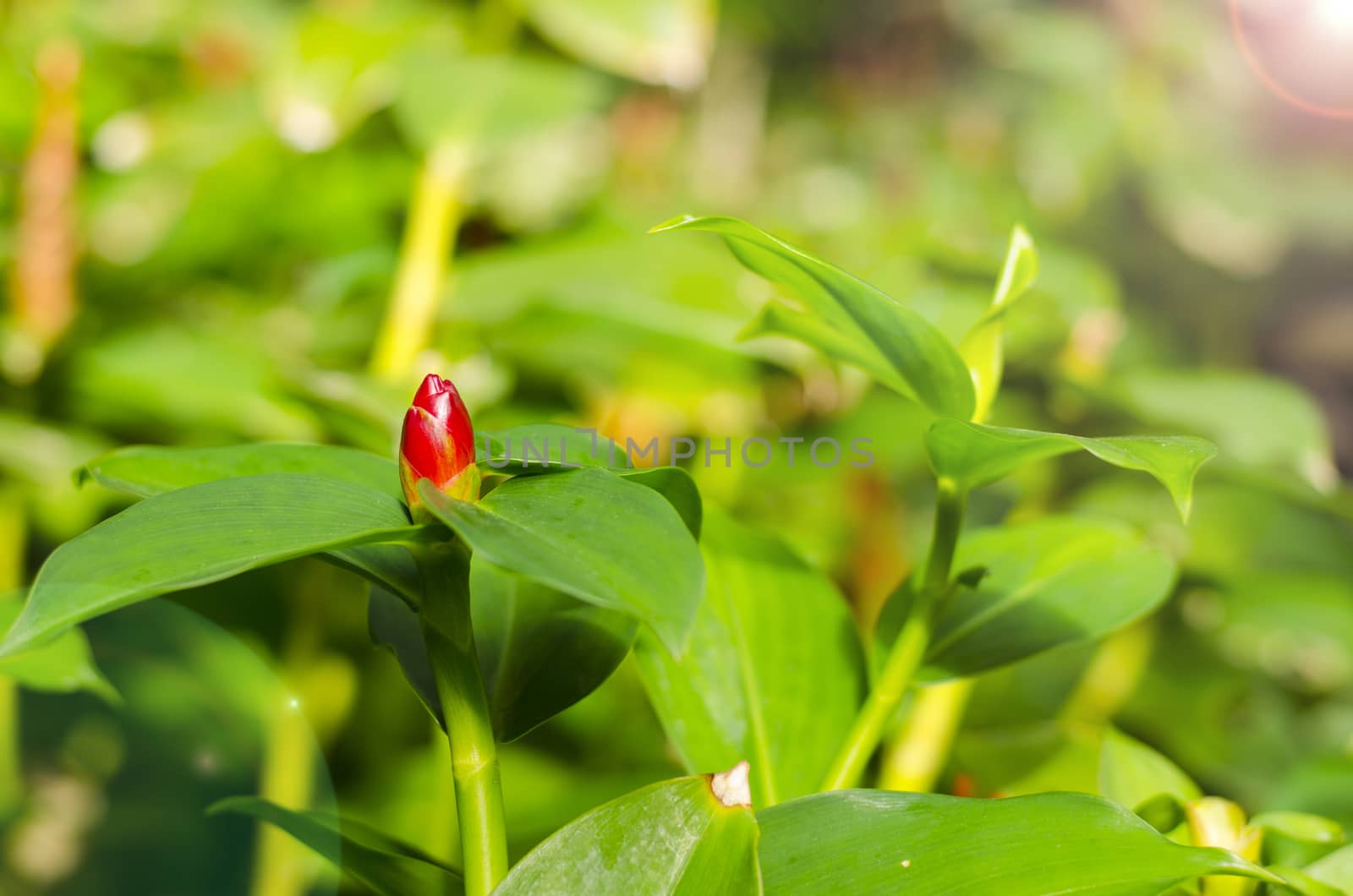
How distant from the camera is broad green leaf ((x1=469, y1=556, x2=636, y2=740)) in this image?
0.21 meters

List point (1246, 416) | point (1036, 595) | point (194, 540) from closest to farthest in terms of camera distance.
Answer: point (194, 540)
point (1036, 595)
point (1246, 416)

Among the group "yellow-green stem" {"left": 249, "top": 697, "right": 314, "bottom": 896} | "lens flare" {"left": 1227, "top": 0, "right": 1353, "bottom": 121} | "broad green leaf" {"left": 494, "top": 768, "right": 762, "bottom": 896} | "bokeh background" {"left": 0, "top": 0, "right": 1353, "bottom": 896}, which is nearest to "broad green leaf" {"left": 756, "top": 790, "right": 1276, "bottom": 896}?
"broad green leaf" {"left": 494, "top": 768, "right": 762, "bottom": 896}

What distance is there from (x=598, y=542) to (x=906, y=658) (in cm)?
10

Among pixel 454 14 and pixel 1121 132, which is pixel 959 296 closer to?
pixel 454 14

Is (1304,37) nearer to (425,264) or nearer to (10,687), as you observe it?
(425,264)

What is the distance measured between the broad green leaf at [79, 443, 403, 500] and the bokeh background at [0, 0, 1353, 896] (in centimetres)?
18

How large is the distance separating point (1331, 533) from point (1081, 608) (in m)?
0.52

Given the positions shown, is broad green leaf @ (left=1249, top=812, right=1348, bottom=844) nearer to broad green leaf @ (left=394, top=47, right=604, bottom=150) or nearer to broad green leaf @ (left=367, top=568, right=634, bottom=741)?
broad green leaf @ (left=367, top=568, right=634, bottom=741)

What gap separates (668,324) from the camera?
0.56 meters

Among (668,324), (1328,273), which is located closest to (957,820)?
(668,324)

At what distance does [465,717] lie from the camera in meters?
0.19

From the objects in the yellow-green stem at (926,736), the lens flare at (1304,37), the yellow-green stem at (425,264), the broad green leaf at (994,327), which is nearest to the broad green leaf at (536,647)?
the broad green leaf at (994,327)

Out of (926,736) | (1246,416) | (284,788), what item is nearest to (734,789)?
(926,736)

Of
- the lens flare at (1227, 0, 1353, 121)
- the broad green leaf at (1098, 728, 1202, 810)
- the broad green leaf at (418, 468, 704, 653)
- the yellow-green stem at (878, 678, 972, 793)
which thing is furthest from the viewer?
the lens flare at (1227, 0, 1353, 121)
